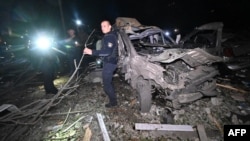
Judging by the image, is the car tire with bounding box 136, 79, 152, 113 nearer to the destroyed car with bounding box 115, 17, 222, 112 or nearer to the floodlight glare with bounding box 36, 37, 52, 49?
the destroyed car with bounding box 115, 17, 222, 112

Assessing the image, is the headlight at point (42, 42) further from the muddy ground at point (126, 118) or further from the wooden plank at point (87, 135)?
the wooden plank at point (87, 135)

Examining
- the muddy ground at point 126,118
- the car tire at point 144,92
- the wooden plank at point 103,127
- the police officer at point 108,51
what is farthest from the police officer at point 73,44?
the car tire at point 144,92

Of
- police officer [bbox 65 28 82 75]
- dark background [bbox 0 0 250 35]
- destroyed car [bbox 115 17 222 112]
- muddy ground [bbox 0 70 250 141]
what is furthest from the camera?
dark background [bbox 0 0 250 35]

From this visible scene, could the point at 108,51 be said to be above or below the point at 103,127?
above

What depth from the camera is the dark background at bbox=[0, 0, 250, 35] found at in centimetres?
1341

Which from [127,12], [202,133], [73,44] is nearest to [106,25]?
[202,133]

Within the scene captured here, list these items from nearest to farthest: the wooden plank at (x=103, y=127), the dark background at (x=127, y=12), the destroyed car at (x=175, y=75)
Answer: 1. the wooden plank at (x=103, y=127)
2. the destroyed car at (x=175, y=75)
3. the dark background at (x=127, y=12)

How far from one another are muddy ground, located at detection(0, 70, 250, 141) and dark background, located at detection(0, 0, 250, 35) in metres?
9.00

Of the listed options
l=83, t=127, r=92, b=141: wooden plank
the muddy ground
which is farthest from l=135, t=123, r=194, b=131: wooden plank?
l=83, t=127, r=92, b=141: wooden plank

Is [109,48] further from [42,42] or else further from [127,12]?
[127,12]

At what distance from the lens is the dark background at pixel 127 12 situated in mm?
13406

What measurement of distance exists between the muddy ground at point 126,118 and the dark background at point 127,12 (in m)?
9.00

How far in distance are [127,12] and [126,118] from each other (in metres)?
18.4

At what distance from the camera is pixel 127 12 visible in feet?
66.0
